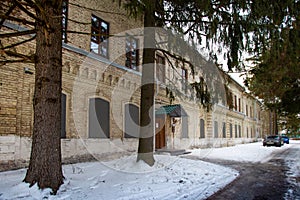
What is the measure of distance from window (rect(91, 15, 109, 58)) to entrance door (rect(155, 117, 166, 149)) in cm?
592

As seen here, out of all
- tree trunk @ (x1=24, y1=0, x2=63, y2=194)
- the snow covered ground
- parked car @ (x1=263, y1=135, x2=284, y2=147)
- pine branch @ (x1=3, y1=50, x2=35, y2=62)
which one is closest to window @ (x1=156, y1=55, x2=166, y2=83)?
the snow covered ground

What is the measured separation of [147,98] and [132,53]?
5765mm

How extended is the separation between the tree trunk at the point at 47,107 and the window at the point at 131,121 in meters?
7.65

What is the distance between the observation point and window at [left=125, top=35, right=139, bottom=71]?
1343cm

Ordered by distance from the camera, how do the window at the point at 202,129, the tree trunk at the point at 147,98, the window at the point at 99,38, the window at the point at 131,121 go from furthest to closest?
the window at the point at 202,129, the window at the point at 131,121, the window at the point at 99,38, the tree trunk at the point at 147,98

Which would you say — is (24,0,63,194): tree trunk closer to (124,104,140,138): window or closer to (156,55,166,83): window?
(124,104,140,138): window

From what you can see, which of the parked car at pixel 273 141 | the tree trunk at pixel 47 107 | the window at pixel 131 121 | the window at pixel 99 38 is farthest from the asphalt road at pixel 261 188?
the parked car at pixel 273 141

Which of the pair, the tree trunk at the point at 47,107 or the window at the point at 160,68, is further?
the window at the point at 160,68

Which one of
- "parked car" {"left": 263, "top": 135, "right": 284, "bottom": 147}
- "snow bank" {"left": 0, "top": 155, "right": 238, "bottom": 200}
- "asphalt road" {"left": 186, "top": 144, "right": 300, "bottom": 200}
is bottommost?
"parked car" {"left": 263, "top": 135, "right": 284, "bottom": 147}

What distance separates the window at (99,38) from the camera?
11391 millimetres

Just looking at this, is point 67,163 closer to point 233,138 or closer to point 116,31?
point 116,31

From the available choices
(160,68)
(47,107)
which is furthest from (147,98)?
(160,68)

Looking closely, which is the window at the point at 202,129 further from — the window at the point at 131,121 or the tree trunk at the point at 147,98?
the tree trunk at the point at 147,98

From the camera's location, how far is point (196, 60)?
28.9 ft
